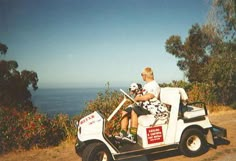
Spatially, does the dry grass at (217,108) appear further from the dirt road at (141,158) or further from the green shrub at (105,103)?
the green shrub at (105,103)

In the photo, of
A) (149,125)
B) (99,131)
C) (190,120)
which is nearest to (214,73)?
(190,120)

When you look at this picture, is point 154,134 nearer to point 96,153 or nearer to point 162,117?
point 162,117

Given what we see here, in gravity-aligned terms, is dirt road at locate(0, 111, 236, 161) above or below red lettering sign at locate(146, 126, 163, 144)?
below

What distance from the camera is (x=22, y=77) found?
1506 centimetres

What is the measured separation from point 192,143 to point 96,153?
2.39 metres

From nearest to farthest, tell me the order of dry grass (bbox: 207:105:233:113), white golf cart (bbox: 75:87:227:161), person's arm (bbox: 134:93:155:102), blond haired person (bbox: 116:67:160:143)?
white golf cart (bbox: 75:87:227:161)
blond haired person (bbox: 116:67:160:143)
person's arm (bbox: 134:93:155:102)
dry grass (bbox: 207:105:233:113)

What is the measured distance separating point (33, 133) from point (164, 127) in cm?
364

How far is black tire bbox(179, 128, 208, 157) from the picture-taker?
6.22 meters

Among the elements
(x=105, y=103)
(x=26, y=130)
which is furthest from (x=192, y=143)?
(x=26, y=130)

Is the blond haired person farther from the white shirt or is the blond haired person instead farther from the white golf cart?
the white golf cart

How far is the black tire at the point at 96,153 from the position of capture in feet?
17.4

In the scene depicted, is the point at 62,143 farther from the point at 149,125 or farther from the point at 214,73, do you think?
the point at 214,73

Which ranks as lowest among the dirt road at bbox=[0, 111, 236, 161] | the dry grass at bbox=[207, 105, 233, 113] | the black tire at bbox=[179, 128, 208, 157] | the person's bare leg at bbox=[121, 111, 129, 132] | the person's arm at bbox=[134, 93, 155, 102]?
the dirt road at bbox=[0, 111, 236, 161]

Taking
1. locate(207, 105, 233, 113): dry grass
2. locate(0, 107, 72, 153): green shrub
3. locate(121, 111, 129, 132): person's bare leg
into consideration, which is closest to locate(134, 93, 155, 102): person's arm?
locate(121, 111, 129, 132): person's bare leg
